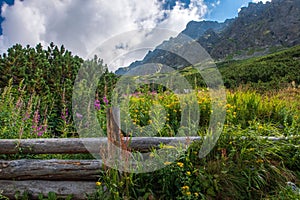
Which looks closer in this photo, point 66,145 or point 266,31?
point 66,145

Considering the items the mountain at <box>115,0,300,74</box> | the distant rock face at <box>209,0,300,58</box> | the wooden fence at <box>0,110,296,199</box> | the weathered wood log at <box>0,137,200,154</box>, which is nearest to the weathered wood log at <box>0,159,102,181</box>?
the wooden fence at <box>0,110,296,199</box>

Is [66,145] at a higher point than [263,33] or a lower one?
lower

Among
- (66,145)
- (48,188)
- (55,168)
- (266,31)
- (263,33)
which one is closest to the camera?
(48,188)

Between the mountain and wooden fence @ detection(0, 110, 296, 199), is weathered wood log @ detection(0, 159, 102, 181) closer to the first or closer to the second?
wooden fence @ detection(0, 110, 296, 199)

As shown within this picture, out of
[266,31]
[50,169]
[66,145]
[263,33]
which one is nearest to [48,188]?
[50,169]

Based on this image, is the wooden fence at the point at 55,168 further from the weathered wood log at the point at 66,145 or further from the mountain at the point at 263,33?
the mountain at the point at 263,33

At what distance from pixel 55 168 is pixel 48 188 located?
0.28 metres

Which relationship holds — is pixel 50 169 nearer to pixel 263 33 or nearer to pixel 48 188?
pixel 48 188

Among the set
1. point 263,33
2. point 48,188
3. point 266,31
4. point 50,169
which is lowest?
point 48,188

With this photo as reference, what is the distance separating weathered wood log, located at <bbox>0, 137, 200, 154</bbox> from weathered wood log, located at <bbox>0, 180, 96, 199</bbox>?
1.56 ft

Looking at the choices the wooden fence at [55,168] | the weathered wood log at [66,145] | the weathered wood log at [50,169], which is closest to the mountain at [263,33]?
the weathered wood log at [66,145]

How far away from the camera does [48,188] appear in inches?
142

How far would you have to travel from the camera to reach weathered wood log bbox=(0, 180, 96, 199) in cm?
351

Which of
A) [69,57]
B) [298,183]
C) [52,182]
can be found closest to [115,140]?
[52,182]
